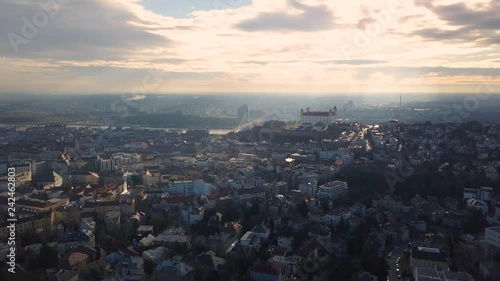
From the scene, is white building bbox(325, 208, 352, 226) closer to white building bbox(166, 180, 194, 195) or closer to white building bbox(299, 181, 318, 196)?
white building bbox(299, 181, 318, 196)

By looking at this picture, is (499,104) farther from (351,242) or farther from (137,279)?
(137,279)

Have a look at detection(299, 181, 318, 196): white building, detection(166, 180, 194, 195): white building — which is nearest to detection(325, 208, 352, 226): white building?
detection(299, 181, 318, 196): white building

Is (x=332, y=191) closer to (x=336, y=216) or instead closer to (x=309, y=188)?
(x=309, y=188)

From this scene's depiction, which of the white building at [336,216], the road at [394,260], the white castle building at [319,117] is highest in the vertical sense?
the white castle building at [319,117]

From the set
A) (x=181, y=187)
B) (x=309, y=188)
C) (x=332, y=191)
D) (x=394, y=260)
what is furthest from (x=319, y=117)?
(x=394, y=260)

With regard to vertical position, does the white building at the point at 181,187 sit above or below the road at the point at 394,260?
above

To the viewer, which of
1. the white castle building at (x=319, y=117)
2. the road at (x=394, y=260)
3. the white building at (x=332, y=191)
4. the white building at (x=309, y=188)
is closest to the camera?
the road at (x=394, y=260)

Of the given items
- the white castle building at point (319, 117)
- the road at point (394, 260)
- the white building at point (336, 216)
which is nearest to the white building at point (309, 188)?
the white building at point (336, 216)

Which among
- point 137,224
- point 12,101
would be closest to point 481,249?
point 137,224

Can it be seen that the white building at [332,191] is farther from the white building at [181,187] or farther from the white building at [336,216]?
the white building at [181,187]
